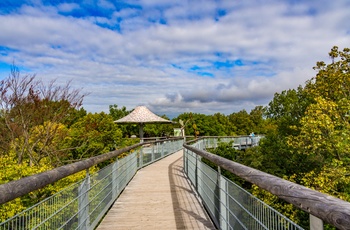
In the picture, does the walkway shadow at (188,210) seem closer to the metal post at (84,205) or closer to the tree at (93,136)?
the metal post at (84,205)

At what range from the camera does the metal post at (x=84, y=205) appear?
3512mm

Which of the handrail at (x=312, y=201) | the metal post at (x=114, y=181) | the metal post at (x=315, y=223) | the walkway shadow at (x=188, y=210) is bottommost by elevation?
the walkway shadow at (x=188, y=210)

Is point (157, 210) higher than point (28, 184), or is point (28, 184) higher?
point (28, 184)

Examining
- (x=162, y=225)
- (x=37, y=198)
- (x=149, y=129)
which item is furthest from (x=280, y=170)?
(x=149, y=129)

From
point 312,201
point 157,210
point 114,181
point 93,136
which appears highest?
point 93,136

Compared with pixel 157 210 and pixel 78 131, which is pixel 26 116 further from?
pixel 157 210

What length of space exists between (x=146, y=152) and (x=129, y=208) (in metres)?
9.31

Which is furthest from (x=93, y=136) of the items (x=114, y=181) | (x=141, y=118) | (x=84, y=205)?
(x=84, y=205)

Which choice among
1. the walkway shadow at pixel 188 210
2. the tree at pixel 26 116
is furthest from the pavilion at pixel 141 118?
the walkway shadow at pixel 188 210

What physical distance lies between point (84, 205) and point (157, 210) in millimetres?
2078

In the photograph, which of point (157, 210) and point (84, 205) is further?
point (157, 210)

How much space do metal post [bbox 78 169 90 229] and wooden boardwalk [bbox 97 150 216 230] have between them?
0.80 meters

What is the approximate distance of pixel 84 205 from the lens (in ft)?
12.0

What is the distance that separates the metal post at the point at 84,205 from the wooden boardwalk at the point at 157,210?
31.6 inches
